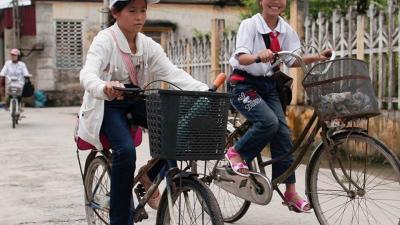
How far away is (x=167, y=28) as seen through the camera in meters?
22.8

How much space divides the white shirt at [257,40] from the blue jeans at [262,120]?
83mm

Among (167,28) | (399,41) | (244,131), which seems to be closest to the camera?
(244,131)

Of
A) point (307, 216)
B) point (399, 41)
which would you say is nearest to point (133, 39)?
point (307, 216)

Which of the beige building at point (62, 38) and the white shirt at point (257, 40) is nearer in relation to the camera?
the white shirt at point (257, 40)

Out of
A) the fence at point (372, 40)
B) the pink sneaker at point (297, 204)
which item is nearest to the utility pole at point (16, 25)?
the fence at point (372, 40)

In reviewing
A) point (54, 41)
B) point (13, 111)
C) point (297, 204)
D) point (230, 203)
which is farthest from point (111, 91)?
point (54, 41)

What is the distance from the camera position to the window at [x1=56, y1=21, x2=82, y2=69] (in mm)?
22125

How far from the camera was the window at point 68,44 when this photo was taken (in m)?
22.1

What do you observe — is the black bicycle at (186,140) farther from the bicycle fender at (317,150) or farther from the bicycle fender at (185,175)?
the bicycle fender at (317,150)

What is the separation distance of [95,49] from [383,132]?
4.40m

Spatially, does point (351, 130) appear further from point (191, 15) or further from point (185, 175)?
point (191, 15)

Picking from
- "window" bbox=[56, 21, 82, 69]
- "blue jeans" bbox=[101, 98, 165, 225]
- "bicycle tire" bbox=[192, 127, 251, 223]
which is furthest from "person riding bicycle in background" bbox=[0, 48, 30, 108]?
"blue jeans" bbox=[101, 98, 165, 225]

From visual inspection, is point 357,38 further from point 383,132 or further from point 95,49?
point 95,49

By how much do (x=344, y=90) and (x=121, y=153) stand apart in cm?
131
